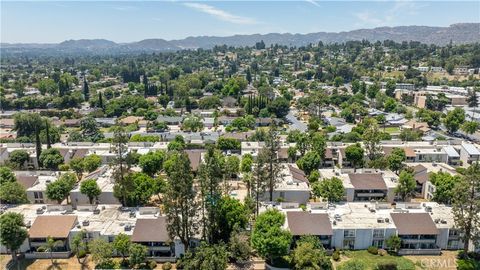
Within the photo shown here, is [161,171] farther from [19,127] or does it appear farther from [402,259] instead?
[19,127]

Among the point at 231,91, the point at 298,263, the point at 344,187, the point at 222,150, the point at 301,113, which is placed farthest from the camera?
the point at 231,91

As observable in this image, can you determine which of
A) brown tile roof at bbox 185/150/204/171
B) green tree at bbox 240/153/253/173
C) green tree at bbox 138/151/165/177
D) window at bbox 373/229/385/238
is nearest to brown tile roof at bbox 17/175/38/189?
green tree at bbox 138/151/165/177

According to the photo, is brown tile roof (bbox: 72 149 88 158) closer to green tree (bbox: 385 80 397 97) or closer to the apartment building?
the apartment building

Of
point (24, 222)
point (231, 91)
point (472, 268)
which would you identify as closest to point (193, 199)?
point (24, 222)

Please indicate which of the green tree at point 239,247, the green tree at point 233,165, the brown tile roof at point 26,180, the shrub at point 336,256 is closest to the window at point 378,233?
the shrub at point 336,256

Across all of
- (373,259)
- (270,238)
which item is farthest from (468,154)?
(270,238)

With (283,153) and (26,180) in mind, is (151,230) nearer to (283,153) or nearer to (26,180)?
(26,180)

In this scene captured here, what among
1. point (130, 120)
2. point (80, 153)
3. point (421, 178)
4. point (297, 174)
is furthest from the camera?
point (130, 120)
